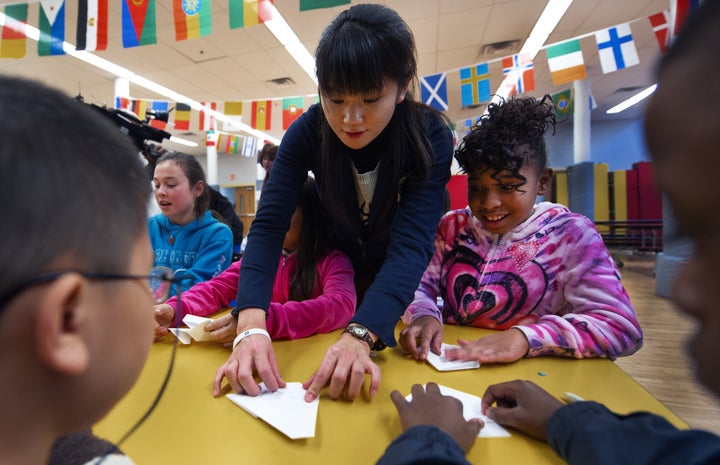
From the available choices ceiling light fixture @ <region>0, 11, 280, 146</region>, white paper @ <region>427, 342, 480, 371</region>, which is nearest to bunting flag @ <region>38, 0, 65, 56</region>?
ceiling light fixture @ <region>0, 11, 280, 146</region>

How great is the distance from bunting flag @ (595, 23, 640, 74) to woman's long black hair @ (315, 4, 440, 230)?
294 centimetres

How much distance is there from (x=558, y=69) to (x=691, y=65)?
11.7 feet

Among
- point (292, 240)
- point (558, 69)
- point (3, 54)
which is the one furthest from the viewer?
point (558, 69)

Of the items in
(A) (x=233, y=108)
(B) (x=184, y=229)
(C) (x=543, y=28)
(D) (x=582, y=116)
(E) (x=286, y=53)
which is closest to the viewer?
(B) (x=184, y=229)

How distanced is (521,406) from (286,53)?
453 cm

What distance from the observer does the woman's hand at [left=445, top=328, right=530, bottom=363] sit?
625 millimetres

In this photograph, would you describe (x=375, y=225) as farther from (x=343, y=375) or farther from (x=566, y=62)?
(x=566, y=62)

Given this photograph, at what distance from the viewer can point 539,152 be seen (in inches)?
35.6

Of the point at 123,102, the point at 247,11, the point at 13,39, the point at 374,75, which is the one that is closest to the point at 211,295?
the point at 374,75

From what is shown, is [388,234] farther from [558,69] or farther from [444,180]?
[558,69]

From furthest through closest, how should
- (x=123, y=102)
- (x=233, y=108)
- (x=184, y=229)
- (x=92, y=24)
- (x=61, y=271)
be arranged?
(x=123, y=102)
(x=233, y=108)
(x=92, y=24)
(x=184, y=229)
(x=61, y=271)

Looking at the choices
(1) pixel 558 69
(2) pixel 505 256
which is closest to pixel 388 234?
(2) pixel 505 256

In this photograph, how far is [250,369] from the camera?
1.79 ft

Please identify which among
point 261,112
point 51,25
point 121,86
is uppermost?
point 121,86
